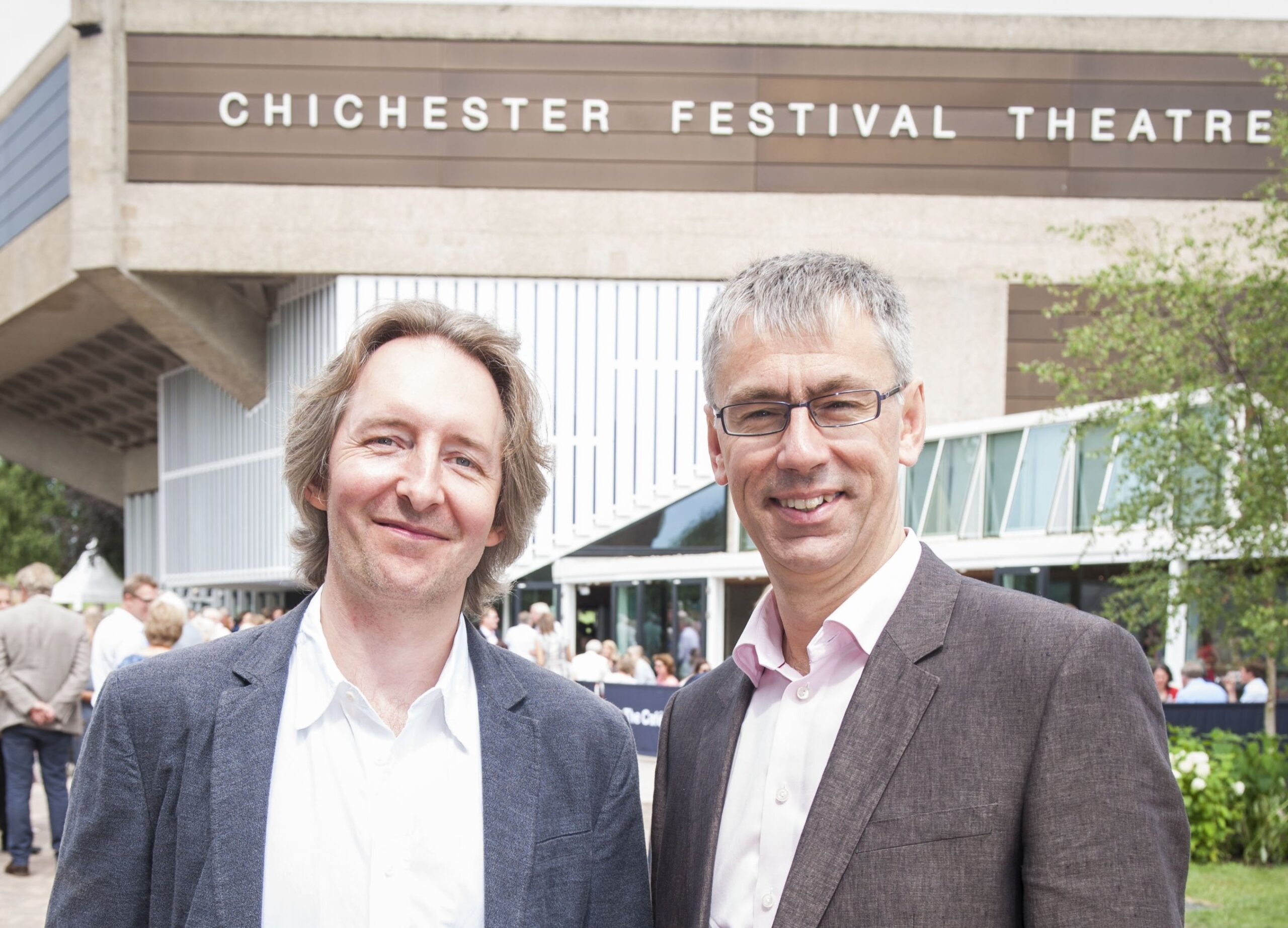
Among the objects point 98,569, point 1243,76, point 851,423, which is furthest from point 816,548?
point 98,569

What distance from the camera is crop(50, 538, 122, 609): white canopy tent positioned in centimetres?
4019

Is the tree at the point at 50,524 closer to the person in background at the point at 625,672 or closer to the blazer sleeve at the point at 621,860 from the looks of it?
the person in background at the point at 625,672

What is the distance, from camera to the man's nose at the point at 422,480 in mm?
2199

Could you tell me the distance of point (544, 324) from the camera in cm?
2584

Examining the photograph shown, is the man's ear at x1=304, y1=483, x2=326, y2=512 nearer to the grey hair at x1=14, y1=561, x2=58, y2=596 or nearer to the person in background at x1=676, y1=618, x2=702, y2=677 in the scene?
the grey hair at x1=14, y1=561, x2=58, y2=596

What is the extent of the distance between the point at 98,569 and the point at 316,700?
4796 centimetres

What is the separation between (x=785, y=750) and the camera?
86.7 inches

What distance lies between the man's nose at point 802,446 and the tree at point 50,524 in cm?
4968

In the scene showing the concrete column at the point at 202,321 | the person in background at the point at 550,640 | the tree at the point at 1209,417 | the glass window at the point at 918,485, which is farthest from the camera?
the concrete column at the point at 202,321

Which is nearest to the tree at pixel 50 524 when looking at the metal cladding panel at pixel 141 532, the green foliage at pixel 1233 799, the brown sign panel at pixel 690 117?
the metal cladding panel at pixel 141 532

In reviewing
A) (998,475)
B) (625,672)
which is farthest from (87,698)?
(998,475)

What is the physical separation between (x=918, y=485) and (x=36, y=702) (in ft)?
54.8

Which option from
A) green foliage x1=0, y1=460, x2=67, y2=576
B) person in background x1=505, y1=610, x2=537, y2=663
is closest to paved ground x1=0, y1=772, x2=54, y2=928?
person in background x1=505, y1=610, x2=537, y2=663

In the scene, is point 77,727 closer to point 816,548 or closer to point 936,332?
point 816,548
